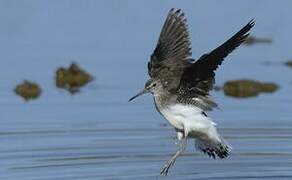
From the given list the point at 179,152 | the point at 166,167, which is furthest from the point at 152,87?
the point at 166,167

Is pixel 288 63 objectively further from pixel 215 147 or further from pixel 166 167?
pixel 166 167

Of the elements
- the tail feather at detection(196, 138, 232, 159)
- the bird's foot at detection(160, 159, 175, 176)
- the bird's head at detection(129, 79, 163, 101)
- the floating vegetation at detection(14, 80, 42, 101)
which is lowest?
the bird's foot at detection(160, 159, 175, 176)

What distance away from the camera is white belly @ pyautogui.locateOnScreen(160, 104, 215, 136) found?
41.7ft

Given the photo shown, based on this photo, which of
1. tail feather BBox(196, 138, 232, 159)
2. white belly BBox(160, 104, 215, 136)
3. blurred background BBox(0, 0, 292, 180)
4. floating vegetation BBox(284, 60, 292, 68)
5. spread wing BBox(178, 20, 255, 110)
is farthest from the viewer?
floating vegetation BBox(284, 60, 292, 68)

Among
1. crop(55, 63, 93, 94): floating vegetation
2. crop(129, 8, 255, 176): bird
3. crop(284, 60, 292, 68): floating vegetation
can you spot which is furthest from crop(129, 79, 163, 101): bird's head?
crop(284, 60, 292, 68): floating vegetation

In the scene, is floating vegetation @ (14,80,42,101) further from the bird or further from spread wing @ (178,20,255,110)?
spread wing @ (178,20,255,110)

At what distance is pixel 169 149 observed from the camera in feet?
49.6

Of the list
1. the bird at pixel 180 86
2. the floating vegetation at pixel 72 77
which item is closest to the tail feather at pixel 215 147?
the bird at pixel 180 86

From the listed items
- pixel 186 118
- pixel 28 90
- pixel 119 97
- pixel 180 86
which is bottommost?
pixel 186 118

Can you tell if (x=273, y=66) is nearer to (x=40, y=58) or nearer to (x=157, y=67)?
(x=40, y=58)

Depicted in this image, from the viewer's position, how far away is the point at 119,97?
1717cm

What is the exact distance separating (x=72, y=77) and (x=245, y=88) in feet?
7.49

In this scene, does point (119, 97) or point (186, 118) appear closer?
point (186, 118)

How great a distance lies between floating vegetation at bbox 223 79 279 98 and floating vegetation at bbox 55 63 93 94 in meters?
1.87
